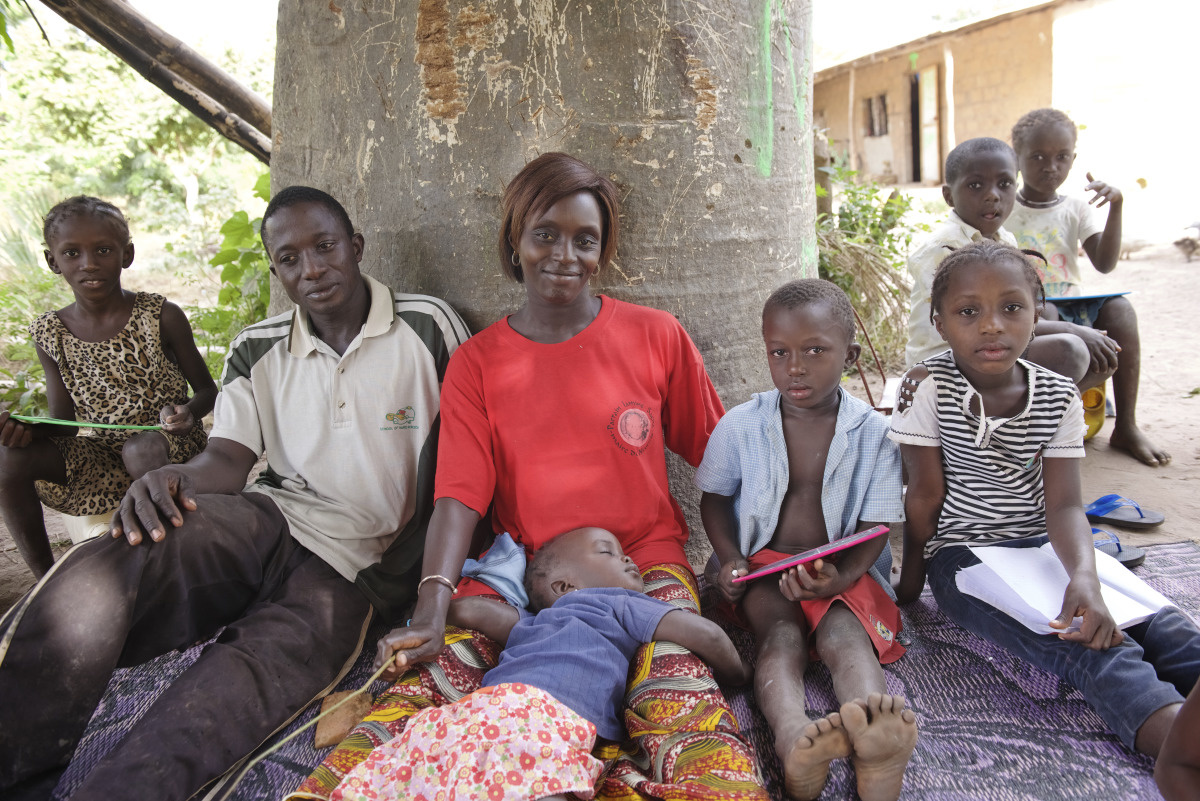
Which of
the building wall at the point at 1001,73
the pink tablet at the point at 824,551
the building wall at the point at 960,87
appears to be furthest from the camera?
the building wall at the point at 960,87

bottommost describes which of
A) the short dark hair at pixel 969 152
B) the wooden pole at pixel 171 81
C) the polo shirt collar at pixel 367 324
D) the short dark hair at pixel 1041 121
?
the polo shirt collar at pixel 367 324

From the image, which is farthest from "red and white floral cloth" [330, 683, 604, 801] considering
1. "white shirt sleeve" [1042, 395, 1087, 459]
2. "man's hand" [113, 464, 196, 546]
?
"white shirt sleeve" [1042, 395, 1087, 459]

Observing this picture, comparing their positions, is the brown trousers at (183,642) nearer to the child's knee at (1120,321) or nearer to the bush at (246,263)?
the bush at (246,263)

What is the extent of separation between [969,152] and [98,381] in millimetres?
3282

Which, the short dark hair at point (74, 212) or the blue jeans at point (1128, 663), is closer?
the blue jeans at point (1128, 663)

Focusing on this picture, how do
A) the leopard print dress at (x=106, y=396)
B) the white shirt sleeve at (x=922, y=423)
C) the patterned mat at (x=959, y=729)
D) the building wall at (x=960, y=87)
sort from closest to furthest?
the patterned mat at (x=959, y=729) < the white shirt sleeve at (x=922, y=423) < the leopard print dress at (x=106, y=396) < the building wall at (x=960, y=87)

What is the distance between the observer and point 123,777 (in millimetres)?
1559

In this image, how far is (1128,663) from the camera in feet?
5.54

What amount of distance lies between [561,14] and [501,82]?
27cm

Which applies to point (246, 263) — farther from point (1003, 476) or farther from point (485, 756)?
point (1003, 476)

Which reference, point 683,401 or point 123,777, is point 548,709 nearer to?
point 123,777

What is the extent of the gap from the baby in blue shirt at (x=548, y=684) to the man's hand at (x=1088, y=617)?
0.72 m

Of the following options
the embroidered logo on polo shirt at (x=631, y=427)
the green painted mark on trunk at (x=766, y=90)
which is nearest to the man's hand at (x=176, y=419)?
the embroidered logo on polo shirt at (x=631, y=427)

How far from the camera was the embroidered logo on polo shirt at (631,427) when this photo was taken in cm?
220
